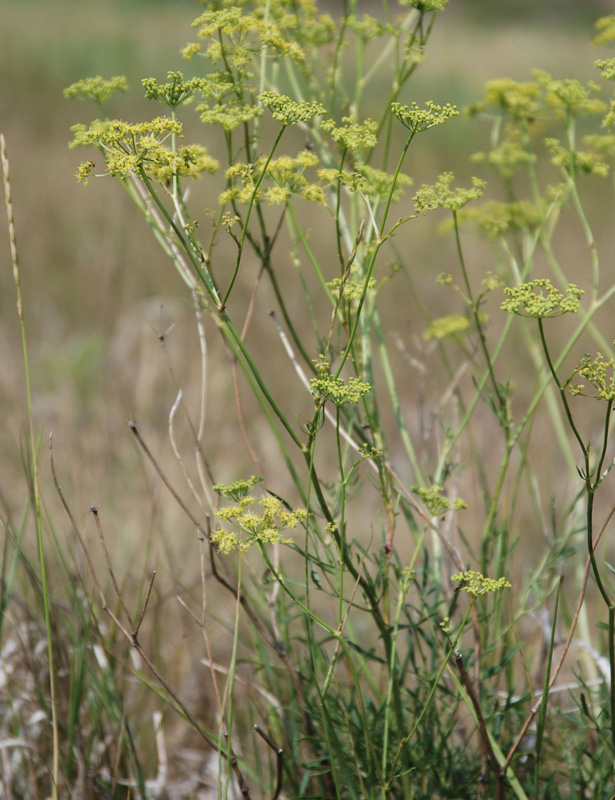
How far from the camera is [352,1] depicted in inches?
60.0

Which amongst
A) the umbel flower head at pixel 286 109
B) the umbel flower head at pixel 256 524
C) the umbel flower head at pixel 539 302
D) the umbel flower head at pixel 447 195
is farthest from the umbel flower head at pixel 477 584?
the umbel flower head at pixel 286 109

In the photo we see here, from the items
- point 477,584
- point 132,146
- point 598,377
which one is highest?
point 132,146

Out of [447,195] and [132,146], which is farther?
[447,195]

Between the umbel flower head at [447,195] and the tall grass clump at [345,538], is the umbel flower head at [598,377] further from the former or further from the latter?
the umbel flower head at [447,195]

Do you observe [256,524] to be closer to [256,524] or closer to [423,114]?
[256,524]

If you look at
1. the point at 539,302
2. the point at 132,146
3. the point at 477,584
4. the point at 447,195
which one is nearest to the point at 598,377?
the point at 539,302

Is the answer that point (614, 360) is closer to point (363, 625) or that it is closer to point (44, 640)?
point (44, 640)

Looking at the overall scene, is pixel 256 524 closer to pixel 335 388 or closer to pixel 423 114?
pixel 335 388

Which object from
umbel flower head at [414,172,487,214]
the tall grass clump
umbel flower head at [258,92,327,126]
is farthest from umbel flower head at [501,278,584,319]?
umbel flower head at [258,92,327,126]

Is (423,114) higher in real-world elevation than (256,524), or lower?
higher

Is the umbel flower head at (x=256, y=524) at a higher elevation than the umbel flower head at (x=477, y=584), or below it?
higher

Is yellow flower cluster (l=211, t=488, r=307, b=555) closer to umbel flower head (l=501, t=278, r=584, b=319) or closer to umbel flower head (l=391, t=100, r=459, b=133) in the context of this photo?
umbel flower head (l=501, t=278, r=584, b=319)

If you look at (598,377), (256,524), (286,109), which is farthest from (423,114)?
(256,524)

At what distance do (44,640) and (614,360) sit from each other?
144 cm
